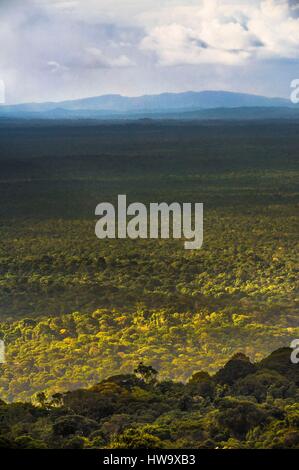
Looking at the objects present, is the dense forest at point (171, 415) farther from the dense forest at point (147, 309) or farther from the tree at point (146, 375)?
the tree at point (146, 375)

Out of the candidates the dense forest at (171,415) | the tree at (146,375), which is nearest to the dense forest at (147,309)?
the dense forest at (171,415)

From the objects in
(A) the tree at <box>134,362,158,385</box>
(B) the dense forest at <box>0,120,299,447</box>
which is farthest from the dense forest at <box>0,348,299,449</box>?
(A) the tree at <box>134,362,158,385</box>

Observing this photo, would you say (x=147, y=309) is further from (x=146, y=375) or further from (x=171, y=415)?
(x=171, y=415)

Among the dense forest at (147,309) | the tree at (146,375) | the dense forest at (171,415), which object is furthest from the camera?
the tree at (146,375)

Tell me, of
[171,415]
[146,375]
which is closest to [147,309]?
[146,375]

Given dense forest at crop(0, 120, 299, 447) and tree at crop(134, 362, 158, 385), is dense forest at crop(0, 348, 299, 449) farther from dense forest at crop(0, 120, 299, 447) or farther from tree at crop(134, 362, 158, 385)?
tree at crop(134, 362, 158, 385)

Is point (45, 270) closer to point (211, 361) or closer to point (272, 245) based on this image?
point (272, 245)

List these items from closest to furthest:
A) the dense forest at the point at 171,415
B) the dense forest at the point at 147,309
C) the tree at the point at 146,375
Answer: the dense forest at the point at 171,415 < the dense forest at the point at 147,309 < the tree at the point at 146,375
